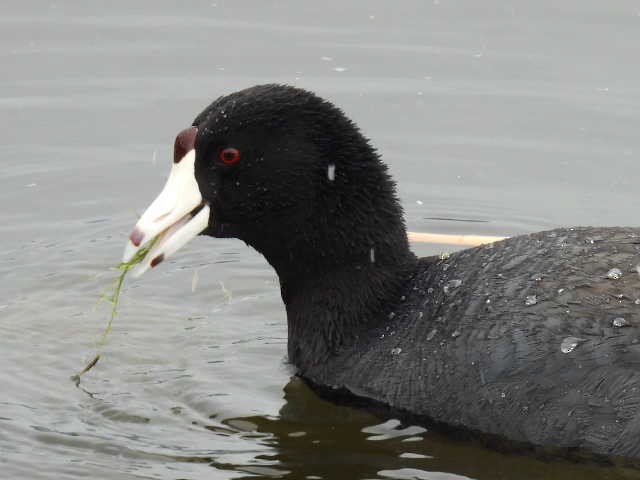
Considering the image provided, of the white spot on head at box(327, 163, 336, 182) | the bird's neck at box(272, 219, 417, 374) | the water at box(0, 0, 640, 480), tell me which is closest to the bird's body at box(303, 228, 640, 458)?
the bird's neck at box(272, 219, 417, 374)

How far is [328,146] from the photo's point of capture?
744 cm

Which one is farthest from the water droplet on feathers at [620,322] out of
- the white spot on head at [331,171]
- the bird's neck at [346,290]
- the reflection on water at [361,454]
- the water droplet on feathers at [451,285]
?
the white spot on head at [331,171]

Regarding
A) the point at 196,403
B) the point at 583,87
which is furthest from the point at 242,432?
the point at 583,87

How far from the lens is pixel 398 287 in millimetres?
7691

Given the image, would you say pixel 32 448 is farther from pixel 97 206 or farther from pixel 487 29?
pixel 487 29

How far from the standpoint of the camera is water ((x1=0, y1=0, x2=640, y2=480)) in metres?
7.30

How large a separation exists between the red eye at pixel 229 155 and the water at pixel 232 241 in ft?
4.34

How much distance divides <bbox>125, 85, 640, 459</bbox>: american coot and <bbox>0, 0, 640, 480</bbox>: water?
294 millimetres

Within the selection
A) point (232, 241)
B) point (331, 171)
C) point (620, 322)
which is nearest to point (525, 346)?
point (620, 322)

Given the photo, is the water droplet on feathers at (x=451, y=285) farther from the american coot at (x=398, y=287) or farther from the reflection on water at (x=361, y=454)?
the reflection on water at (x=361, y=454)

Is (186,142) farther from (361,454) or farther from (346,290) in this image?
(361,454)

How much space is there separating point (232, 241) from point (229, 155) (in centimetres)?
275

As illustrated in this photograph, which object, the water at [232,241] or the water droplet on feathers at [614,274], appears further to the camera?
the water at [232,241]

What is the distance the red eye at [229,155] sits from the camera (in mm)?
7398
